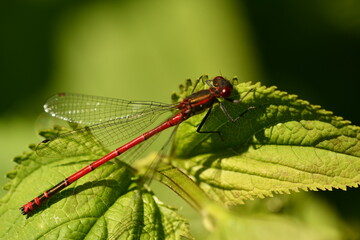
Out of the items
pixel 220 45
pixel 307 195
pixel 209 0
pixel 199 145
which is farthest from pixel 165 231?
pixel 209 0

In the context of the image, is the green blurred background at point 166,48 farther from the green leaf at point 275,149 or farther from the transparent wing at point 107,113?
the green leaf at point 275,149

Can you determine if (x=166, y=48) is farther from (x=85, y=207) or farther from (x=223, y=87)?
(x=85, y=207)

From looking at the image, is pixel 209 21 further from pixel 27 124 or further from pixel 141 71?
pixel 27 124

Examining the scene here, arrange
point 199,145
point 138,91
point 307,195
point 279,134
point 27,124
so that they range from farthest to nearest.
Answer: point 138,91
point 27,124
point 307,195
point 199,145
point 279,134

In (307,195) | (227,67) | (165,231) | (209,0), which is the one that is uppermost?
(209,0)

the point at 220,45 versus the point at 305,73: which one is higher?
the point at 220,45

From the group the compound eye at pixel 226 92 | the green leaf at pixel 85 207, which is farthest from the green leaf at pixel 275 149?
the green leaf at pixel 85 207

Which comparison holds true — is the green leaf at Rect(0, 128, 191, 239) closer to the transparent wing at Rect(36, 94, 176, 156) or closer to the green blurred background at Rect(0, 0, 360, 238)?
the transparent wing at Rect(36, 94, 176, 156)
